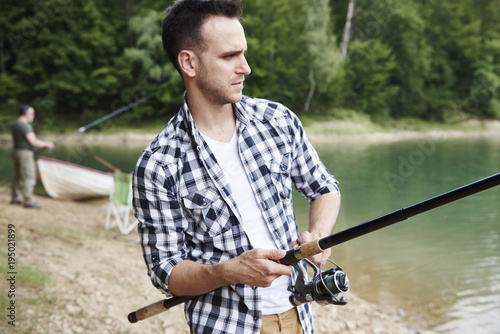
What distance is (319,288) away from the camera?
1513 mm

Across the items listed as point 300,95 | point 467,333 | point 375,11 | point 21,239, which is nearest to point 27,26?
point 300,95

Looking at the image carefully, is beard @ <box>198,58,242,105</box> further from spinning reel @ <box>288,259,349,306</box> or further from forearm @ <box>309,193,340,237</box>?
spinning reel @ <box>288,259,349,306</box>

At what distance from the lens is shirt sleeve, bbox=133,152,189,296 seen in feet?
4.79

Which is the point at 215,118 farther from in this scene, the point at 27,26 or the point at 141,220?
the point at 27,26

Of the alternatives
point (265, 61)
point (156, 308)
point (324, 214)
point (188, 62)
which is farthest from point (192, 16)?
point (265, 61)

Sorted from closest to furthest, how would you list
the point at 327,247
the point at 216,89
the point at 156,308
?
1. the point at 327,247
2. the point at 216,89
3. the point at 156,308

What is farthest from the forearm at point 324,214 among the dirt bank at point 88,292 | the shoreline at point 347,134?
the shoreline at point 347,134

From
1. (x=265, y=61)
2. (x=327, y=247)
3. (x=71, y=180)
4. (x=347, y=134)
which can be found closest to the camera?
(x=327, y=247)

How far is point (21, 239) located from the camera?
217 inches

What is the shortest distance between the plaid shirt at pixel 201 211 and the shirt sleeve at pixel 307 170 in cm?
12

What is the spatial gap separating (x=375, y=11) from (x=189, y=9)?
114ft

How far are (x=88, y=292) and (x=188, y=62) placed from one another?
10.1ft

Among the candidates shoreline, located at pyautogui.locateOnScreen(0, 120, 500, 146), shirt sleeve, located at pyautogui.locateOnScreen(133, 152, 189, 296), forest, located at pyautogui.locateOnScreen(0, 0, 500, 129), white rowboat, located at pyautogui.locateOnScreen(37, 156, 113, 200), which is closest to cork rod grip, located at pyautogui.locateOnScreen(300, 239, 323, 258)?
shirt sleeve, located at pyautogui.locateOnScreen(133, 152, 189, 296)

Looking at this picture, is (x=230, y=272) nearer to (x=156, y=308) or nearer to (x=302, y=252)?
(x=302, y=252)
